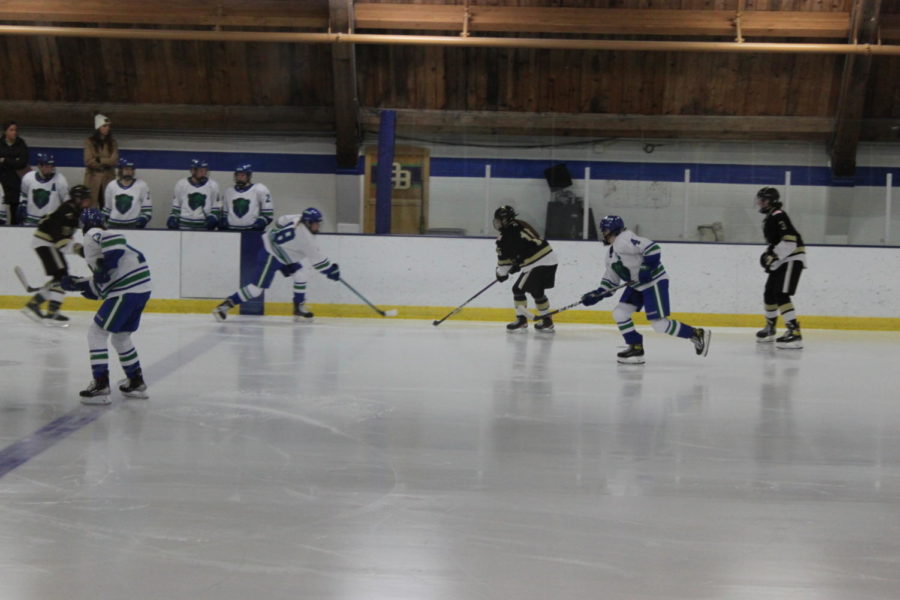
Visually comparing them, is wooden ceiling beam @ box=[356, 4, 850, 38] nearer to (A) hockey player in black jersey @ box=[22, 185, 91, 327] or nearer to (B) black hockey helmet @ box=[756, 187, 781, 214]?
(B) black hockey helmet @ box=[756, 187, 781, 214]

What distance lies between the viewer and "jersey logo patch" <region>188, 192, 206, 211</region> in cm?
1027

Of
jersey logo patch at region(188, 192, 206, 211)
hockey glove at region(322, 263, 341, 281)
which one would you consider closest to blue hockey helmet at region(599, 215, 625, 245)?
hockey glove at region(322, 263, 341, 281)

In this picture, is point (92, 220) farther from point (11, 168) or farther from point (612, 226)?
point (11, 168)

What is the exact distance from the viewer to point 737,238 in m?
9.73

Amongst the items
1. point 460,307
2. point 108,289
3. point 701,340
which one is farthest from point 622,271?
point 108,289

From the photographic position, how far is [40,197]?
10359mm

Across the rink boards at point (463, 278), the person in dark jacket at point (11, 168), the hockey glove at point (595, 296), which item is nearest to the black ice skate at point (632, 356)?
the hockey glove at point (595, 296)

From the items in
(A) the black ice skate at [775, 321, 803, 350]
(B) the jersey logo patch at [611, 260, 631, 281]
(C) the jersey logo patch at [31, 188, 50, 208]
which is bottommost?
(A) the black ice skate at [775, 321, 803, 350]

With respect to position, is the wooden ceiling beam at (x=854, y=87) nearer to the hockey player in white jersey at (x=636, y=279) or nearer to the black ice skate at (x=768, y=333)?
the black ice skate at (x=768, y=333)

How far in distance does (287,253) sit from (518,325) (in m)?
2.15

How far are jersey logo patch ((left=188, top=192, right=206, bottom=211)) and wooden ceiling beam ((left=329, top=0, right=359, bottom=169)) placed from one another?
236 cm

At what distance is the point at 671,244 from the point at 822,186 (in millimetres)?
1657

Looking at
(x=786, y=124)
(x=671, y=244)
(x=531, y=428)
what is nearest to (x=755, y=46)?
(x=786, y=124)

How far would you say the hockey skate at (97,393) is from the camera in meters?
5.00
